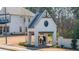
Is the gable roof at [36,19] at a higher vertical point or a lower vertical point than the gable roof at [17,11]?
lower

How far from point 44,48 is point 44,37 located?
0.18 metres

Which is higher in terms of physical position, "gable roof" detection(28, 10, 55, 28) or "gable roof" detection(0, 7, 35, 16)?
"gable roof" detection(0, 7, 35, 16)

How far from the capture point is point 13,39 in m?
11.9

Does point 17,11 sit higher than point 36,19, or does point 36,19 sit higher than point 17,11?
point 17,11

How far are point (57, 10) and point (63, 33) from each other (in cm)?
37
